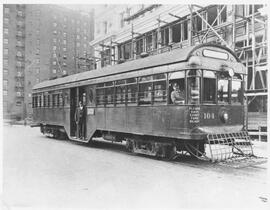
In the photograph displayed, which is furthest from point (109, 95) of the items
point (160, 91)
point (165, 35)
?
point (165, 35)

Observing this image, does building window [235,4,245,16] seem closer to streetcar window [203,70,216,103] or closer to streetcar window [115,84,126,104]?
streetcar window [115,84,126,104]

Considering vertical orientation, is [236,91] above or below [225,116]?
above

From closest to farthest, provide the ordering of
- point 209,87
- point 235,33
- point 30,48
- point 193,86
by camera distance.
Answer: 1. point 193,86
2. point 209,87
3. point 235,33
4. point 30,48

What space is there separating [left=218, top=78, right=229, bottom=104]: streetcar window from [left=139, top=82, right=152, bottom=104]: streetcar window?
6.76ft

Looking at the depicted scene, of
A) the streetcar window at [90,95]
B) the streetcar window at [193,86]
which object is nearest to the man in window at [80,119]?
the streetcar window at [90,95]

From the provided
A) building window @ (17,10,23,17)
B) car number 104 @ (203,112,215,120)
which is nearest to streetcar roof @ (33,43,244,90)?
car number 104 @ (203,112,215,120)

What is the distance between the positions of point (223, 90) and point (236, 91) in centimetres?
60

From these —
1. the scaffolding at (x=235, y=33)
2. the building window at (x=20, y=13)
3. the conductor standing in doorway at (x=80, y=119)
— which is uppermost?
the building window at (x=20, y=13)

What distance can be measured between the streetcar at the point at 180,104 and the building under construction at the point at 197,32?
5.19 ft

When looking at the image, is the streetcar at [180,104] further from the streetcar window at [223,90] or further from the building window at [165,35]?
the building window at [165,35]

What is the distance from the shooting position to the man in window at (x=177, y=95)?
8953 mm

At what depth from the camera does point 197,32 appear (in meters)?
17.8

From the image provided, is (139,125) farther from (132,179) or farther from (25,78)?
(25,78)

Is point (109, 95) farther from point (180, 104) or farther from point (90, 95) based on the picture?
point (180, 104)
